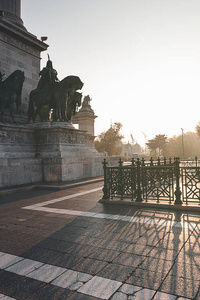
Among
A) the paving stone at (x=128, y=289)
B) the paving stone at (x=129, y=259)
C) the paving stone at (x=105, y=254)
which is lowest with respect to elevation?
the paving stone at (x=105, y=254)

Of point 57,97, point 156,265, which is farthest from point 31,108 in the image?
point 156,265

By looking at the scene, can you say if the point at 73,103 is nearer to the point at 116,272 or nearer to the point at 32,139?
the point at 32,139

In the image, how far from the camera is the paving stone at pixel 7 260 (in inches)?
133

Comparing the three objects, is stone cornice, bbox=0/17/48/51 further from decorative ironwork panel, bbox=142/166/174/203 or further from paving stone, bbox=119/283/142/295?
paving stone, bbox=119/283/142/295

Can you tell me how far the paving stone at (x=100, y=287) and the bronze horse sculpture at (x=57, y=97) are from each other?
1281 cm

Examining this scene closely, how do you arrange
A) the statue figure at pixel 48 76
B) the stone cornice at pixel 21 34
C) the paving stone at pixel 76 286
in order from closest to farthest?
the paving stone at pixel 76 286
the statue figure at pixel 48 76
the stone cornice at pixel 21 34

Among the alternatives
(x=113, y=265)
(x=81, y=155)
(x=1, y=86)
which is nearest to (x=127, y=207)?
(x=113, y=265)

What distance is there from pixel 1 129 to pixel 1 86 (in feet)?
10.4

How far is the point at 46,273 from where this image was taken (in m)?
3.07

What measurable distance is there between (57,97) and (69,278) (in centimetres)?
1288

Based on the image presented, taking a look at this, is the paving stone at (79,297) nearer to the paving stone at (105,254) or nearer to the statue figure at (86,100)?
the paving stone at (105,254)

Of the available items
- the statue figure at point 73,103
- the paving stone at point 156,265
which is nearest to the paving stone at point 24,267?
the paving stone at point 156,265

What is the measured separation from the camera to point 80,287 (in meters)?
2.72

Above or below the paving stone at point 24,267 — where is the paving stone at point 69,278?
above
